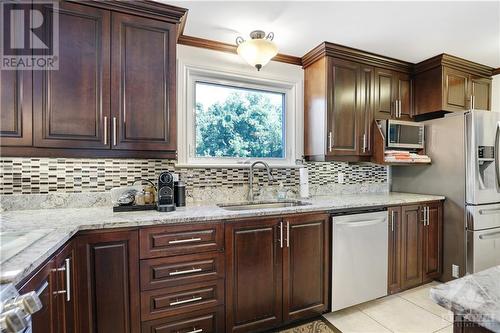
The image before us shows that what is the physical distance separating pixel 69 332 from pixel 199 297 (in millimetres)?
684

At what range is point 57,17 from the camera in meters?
1.58

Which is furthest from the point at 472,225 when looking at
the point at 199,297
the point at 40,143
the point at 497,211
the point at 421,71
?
the point at 40,143

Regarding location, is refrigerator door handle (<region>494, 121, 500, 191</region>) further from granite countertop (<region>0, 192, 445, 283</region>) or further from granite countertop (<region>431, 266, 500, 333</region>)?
granite countertop (<region>431, 266, 500, 333</region>)

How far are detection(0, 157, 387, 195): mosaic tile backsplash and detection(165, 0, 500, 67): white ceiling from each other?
120 centimetres

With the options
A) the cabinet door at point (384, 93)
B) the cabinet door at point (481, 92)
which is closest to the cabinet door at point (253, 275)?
the cabinet door at point (384, 93)

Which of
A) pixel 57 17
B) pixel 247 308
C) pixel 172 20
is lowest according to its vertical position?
pixel 247 308

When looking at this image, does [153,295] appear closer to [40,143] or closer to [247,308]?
[247,308]

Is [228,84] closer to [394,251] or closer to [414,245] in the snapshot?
[394,251]

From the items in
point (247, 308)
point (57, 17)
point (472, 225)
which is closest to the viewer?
point (57, 17)

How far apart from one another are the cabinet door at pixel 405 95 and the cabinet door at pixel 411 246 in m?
1.09

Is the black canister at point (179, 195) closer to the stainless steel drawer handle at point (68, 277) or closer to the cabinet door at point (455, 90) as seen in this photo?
the stainless steel drawer handle at point (68, 277)

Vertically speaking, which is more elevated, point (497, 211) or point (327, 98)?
point (327, 98)

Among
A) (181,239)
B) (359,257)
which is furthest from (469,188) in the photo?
(181,239)

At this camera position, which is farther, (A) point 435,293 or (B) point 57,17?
(B) point 57,17
